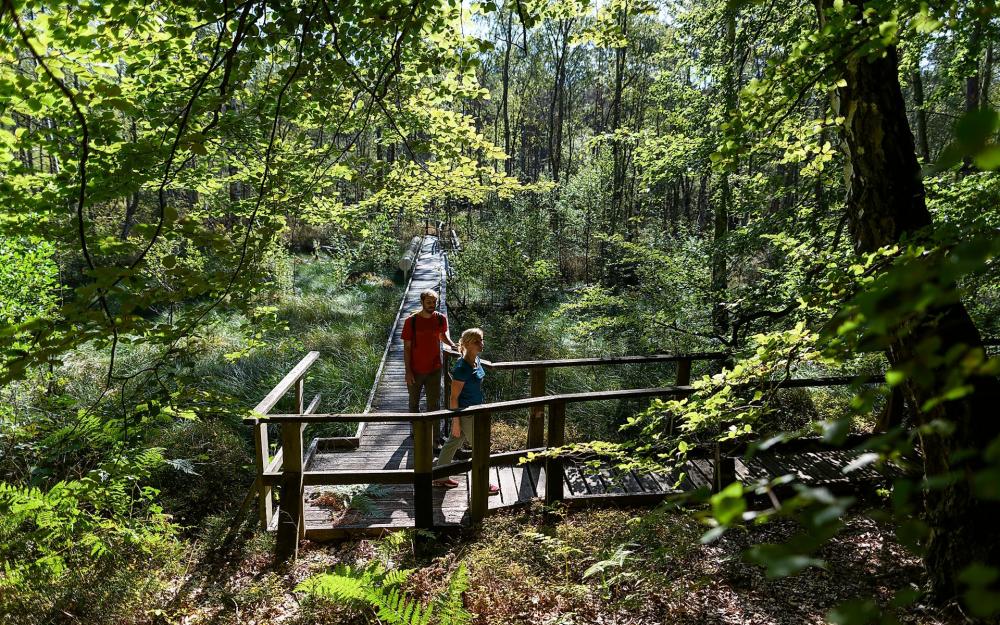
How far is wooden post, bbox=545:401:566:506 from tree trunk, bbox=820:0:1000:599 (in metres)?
2.67

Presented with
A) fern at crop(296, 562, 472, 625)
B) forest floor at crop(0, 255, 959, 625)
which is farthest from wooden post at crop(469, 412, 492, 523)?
fern at crop(296, 562, 472, 625)

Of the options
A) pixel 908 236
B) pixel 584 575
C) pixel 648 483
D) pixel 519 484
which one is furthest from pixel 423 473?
pixel 908 236

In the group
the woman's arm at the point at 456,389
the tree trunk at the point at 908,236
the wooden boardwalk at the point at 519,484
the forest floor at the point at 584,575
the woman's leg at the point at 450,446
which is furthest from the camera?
the woman's leg at the point at 450,446

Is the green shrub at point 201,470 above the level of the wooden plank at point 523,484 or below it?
below

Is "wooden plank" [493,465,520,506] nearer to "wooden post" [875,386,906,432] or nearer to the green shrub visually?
the green shrub

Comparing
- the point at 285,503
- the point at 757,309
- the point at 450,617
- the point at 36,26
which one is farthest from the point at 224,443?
the point at 757,309

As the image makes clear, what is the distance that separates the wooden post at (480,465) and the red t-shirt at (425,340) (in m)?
1.61

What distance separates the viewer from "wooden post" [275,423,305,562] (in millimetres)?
4832

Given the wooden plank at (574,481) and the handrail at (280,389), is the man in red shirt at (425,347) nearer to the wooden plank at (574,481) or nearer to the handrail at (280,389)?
the handrail at (280,389)

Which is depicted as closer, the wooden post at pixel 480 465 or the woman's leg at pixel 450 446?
the wooden post at pixel 480 465

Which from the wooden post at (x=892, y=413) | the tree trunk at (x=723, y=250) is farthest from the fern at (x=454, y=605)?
the wooden post at (x=892, y=413)

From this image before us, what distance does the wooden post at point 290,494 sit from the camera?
4.83 metres

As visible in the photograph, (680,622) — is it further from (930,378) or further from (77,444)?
(77,444)

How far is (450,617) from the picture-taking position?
331cm
